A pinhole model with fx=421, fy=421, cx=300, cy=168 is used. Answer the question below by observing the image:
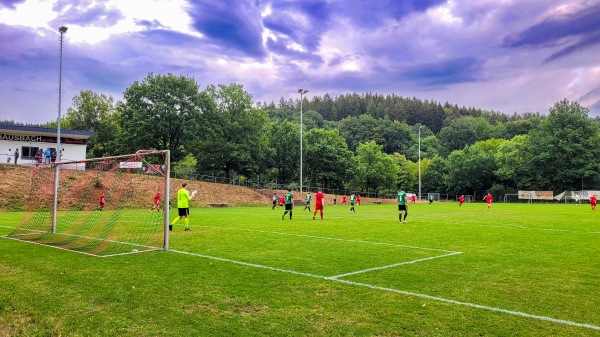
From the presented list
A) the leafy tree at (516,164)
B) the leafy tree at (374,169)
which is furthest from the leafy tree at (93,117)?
the leafy tree at (516,164)

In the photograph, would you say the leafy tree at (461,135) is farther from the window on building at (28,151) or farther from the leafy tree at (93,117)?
the window on building at (28,151)

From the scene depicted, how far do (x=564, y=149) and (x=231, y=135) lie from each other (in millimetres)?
62503

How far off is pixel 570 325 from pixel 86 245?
1231cm

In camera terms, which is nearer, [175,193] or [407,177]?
[175,193]

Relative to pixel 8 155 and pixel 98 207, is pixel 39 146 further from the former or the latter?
pixel 98 207

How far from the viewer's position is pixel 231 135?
62.8 meters

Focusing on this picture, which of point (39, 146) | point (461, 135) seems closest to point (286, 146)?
point (39, 146)

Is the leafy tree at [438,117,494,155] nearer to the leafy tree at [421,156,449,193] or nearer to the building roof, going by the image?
the leafy tree at [421,156,449,193]

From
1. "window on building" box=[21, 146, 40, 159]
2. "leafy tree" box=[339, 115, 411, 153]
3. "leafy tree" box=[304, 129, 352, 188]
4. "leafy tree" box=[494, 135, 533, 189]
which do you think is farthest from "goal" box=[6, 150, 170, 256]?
"leafy tree" box=[339, 115, 411, 153]

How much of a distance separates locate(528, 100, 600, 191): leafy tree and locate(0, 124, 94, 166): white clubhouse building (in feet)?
258

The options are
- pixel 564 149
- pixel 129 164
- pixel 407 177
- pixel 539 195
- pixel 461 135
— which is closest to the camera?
pixel 129 164

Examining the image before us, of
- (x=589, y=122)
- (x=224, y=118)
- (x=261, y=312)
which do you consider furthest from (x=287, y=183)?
(x=261, y=312)

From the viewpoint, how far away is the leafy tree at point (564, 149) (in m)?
78.0

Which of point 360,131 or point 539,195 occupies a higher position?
point 360,131
